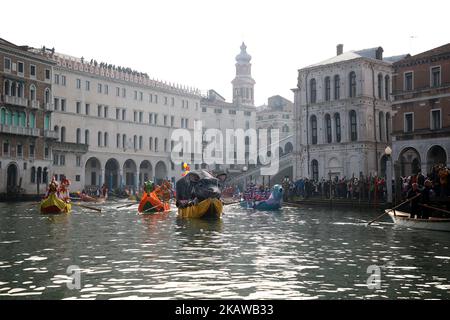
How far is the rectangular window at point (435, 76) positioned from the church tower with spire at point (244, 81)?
6848cm

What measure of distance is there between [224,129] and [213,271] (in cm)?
8592

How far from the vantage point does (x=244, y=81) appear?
112188mm

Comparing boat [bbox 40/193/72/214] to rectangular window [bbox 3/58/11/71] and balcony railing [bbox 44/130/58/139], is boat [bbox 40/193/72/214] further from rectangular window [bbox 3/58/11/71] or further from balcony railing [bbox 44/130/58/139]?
balcony railing [bbox 44/130/58/139]

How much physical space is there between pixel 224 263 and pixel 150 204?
21.1 metres

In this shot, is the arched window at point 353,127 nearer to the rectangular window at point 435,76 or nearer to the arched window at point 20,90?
the rectangular window at point 435,76

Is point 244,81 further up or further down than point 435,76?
further up

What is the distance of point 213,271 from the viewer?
12133mm

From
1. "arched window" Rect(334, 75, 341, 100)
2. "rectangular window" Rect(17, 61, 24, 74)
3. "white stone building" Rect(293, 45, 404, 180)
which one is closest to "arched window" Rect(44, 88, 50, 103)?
"rectangular window" Rect(17, 61, 24, 74)

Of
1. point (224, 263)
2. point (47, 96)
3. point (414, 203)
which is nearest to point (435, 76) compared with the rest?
point (414, 203)

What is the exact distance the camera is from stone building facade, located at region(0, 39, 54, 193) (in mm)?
58938

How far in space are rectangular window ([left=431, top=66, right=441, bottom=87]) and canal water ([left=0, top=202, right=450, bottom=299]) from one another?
73.3 ft

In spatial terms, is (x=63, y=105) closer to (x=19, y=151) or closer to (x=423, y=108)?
(x=19, y=151)

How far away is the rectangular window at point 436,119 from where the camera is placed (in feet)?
136
